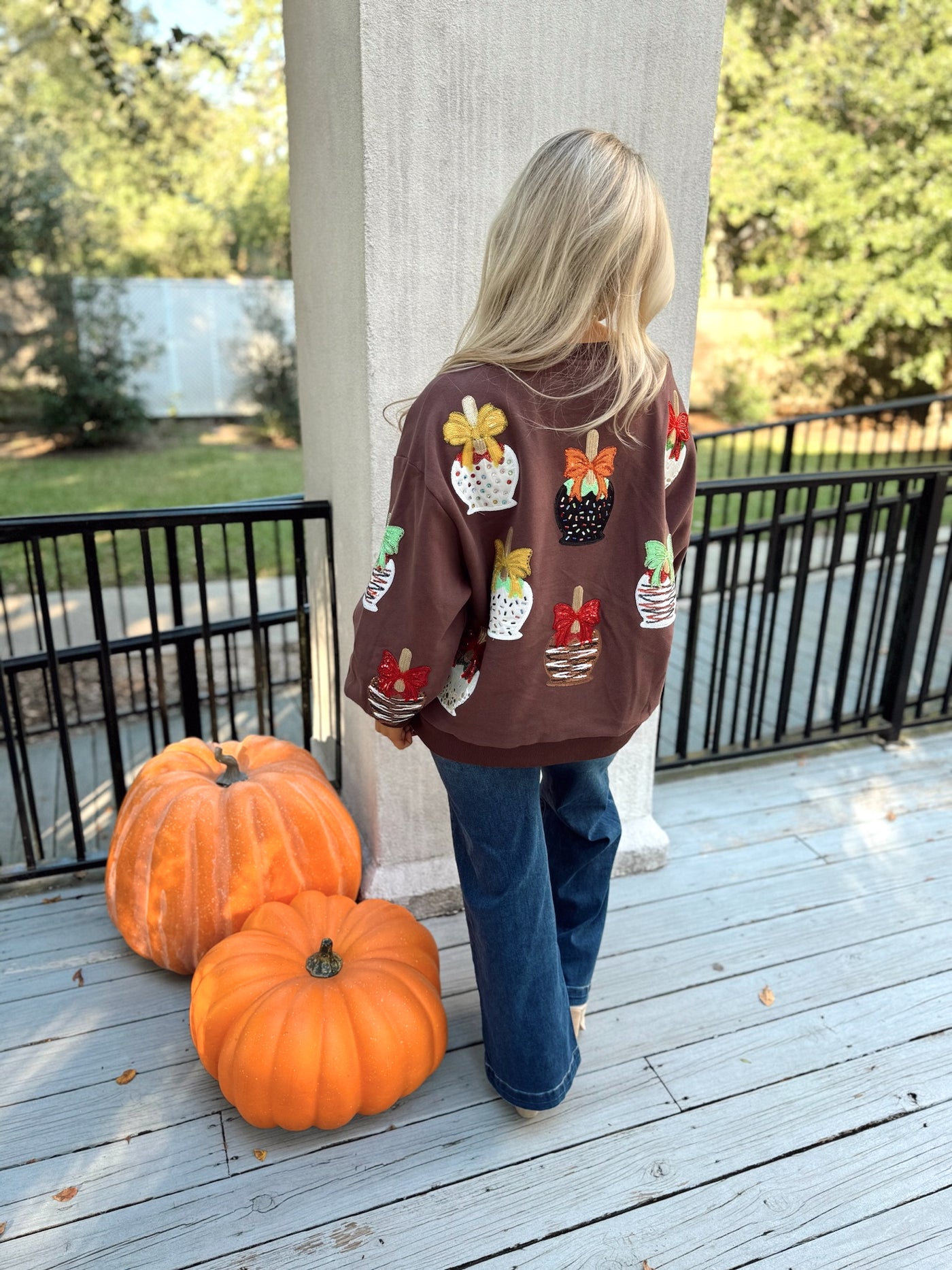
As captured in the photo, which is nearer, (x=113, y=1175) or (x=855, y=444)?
(x=113, y=1175)

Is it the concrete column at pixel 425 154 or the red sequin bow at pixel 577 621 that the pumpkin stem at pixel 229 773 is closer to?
the concrete column at pixel 425 154

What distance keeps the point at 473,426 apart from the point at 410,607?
0.29 m

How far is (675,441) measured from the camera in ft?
5.23

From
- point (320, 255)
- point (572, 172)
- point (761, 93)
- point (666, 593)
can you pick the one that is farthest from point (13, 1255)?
point (761, 93)

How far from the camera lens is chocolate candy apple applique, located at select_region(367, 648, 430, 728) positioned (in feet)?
4.82

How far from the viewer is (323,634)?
9.38 feet

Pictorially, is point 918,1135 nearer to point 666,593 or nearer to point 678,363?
point 666,593

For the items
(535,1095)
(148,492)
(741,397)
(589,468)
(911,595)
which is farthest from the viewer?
(741,397)

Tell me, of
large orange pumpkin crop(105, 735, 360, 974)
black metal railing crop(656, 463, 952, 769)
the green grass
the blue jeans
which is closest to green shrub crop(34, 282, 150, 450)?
the green grass

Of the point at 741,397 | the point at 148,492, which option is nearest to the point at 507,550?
the point at 148,492

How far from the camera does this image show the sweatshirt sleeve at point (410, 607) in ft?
4.56

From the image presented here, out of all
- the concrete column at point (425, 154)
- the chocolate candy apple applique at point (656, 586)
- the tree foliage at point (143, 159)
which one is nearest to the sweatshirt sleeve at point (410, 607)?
the chocolate candy apple applique at point (656, 586)

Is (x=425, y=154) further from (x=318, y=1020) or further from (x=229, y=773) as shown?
(x=318, y=1020)

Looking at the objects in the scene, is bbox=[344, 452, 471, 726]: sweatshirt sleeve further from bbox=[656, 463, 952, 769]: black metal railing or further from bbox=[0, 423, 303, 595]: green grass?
bbox=[0, 423, 303, 595]: green grass
